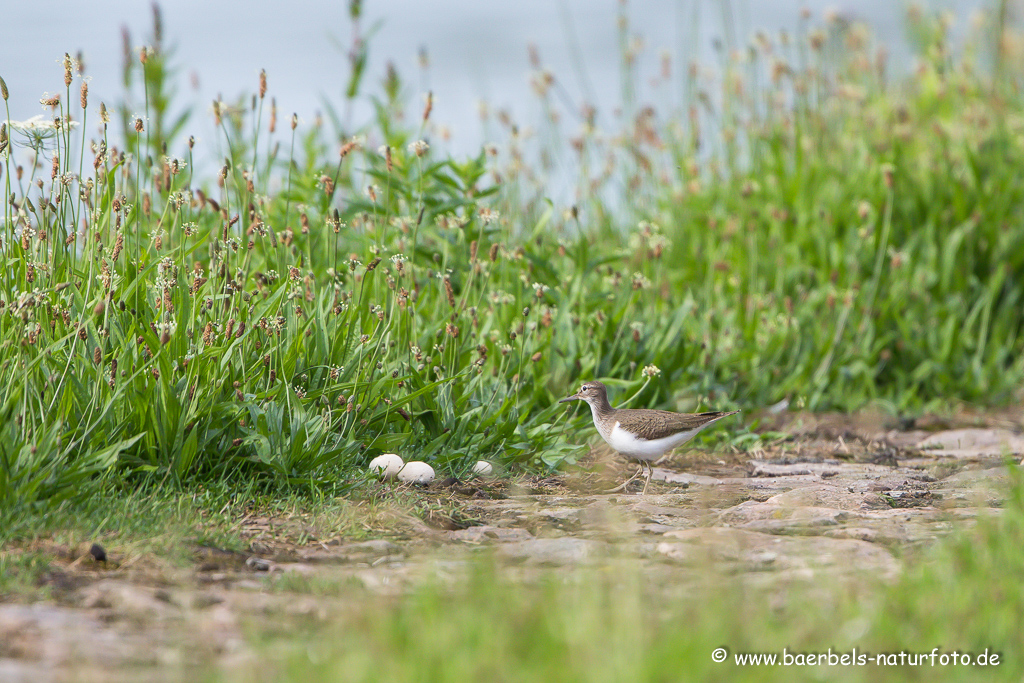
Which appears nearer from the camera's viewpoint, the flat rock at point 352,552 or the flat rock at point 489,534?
the flat rock at point 352,552

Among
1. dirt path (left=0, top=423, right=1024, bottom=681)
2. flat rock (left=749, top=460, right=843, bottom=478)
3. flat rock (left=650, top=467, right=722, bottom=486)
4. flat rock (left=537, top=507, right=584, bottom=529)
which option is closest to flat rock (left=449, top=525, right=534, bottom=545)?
dirt path (left=0, top=423, right=1024, bottom=681)

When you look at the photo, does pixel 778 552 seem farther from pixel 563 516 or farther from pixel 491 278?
pixel 491 278

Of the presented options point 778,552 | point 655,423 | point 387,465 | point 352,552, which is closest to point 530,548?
point 352,552

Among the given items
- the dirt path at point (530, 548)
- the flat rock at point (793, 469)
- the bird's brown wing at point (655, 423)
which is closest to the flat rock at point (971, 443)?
the dirt path at point (530, 548)

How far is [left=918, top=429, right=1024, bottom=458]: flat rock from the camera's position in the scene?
17.1 feet

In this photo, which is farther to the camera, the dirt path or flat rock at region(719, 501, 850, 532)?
flat rock at region(719, 501, 850, 532)

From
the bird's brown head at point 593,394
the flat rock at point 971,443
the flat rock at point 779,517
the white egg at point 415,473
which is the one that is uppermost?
the bird's brown head at point 593,394

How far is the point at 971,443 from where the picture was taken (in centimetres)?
553

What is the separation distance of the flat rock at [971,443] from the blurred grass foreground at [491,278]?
28.4 inches

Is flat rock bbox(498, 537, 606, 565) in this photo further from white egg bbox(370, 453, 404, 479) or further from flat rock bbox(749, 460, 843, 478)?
flat rock bbox(749, 460, 843, 478)

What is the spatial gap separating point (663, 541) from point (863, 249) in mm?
4685

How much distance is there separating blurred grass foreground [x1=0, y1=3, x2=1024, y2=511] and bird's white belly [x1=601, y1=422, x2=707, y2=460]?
0.81 ft

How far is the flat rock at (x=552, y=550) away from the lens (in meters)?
3.14

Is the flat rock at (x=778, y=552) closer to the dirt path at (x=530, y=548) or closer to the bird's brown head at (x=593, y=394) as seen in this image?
the dirt path at (x=530, y=548)
